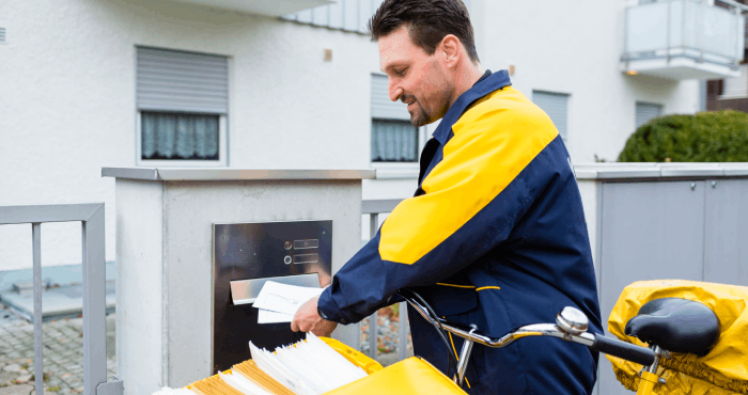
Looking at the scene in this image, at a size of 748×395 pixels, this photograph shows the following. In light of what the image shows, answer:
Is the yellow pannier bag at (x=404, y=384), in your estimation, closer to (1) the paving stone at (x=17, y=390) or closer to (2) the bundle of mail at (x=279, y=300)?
(2) the bundle of mail at (x=279, y=300)

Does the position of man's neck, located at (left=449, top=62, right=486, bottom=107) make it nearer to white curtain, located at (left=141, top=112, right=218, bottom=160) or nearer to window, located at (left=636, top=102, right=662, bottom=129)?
white curtain, located at (left=141, top=112, right=218, bottom=160)

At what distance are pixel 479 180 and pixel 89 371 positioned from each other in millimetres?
1548

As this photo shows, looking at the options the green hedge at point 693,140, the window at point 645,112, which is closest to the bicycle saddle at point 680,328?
the green hedge at point 693,140

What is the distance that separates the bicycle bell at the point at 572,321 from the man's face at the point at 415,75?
789mm

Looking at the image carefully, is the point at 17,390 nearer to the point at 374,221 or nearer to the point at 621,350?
the point at 374,221

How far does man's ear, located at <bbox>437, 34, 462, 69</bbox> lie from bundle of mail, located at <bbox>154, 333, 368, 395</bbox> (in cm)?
83

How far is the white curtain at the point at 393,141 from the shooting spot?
31.2 feet

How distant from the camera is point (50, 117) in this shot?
6.40 m

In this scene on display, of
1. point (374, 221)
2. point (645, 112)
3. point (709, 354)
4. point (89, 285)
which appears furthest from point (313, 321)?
point (645, 112)

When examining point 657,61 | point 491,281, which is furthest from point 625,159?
point 491,281

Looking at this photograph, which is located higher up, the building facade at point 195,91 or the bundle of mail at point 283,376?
the building facade at point 195,91

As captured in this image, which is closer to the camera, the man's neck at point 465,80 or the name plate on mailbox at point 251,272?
the man's neck at point 465,80

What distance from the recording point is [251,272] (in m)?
2.05

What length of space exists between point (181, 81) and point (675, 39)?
9689 mm
